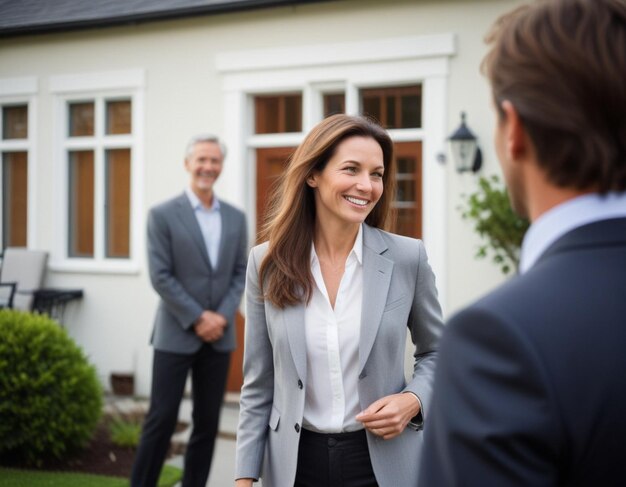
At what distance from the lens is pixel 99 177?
9.88 m

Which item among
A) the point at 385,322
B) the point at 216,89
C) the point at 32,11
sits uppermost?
the point at 32,11

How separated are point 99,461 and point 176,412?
5.22 ft

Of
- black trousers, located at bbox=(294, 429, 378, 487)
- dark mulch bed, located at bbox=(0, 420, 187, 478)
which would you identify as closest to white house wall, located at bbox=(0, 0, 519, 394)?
dark mulch bed, located at bbox=(0, 420, 187, 478)

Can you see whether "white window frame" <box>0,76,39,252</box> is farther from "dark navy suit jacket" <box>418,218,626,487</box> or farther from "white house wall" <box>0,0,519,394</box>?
"dark navy suit jacket" <box>418,218,626,487</box>

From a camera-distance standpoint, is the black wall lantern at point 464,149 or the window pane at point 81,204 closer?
the black wall lantern at point 464,149

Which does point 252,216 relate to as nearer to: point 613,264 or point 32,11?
point 32,11

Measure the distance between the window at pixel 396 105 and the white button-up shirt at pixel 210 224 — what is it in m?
3.15

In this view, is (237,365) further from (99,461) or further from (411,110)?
(411,110)

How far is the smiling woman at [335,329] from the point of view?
8.68 ft

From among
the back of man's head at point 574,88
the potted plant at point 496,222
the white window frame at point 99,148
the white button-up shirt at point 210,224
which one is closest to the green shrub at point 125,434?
the white button-up shirt at point 210,224

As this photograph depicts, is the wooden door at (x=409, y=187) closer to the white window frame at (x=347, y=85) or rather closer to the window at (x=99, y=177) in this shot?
the white window frame at (x=347, y=85)

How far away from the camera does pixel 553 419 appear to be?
3.27ft

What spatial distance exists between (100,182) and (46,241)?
104 cm

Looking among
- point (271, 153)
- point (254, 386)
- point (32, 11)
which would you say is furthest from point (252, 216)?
point (254, 386)
